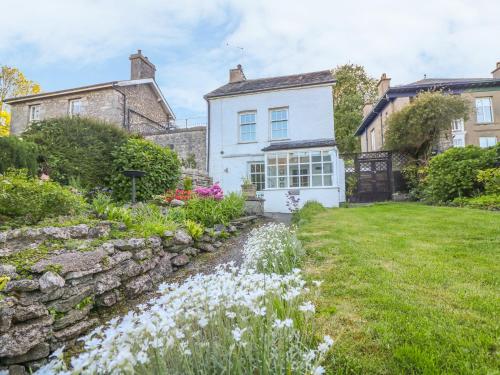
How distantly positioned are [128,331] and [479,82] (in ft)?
66.1

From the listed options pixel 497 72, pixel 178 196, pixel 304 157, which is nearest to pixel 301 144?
pixel 304 157

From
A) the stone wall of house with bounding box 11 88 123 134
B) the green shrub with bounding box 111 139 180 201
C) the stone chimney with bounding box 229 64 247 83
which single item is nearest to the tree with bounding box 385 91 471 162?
the stone chimney with bounding box 229 64 247 83

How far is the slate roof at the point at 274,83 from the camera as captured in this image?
1351 cm

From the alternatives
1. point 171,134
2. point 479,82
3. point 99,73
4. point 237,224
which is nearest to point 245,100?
point 171,134

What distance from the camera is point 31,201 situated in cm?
404

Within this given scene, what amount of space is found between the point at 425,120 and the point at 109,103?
53.2 ft

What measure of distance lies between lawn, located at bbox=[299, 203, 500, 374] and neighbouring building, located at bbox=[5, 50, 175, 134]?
15.4m

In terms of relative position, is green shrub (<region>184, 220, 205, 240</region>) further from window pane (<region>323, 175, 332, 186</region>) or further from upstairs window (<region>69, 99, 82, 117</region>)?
upstairs window (<region>69, 99, 82, 117</region>)

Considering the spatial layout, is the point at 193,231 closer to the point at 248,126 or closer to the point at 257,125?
the point at 257,125

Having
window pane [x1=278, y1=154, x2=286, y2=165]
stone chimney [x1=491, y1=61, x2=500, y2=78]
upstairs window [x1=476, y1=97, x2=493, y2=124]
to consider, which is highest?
stone chimney [x1=491, y1=61, x2=500, y2=78]

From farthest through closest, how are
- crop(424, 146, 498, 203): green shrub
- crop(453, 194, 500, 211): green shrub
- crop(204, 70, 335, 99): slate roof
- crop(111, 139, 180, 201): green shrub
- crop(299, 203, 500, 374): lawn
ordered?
1. crop(204, 70, 335, 99): slate roof
2. crop(424, 146, 498, 203): green shrub
3. crop(111, 139, 180, 201): green shrub
4. crop(453, 194, 500, 211): green shrub
5. crop(299, 203, 500, 374): lawn

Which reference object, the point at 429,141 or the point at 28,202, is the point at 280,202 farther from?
the point at 28,202

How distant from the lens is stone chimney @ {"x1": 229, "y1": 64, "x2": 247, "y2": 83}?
1625 centimetres

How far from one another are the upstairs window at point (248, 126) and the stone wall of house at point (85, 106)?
697 cm
